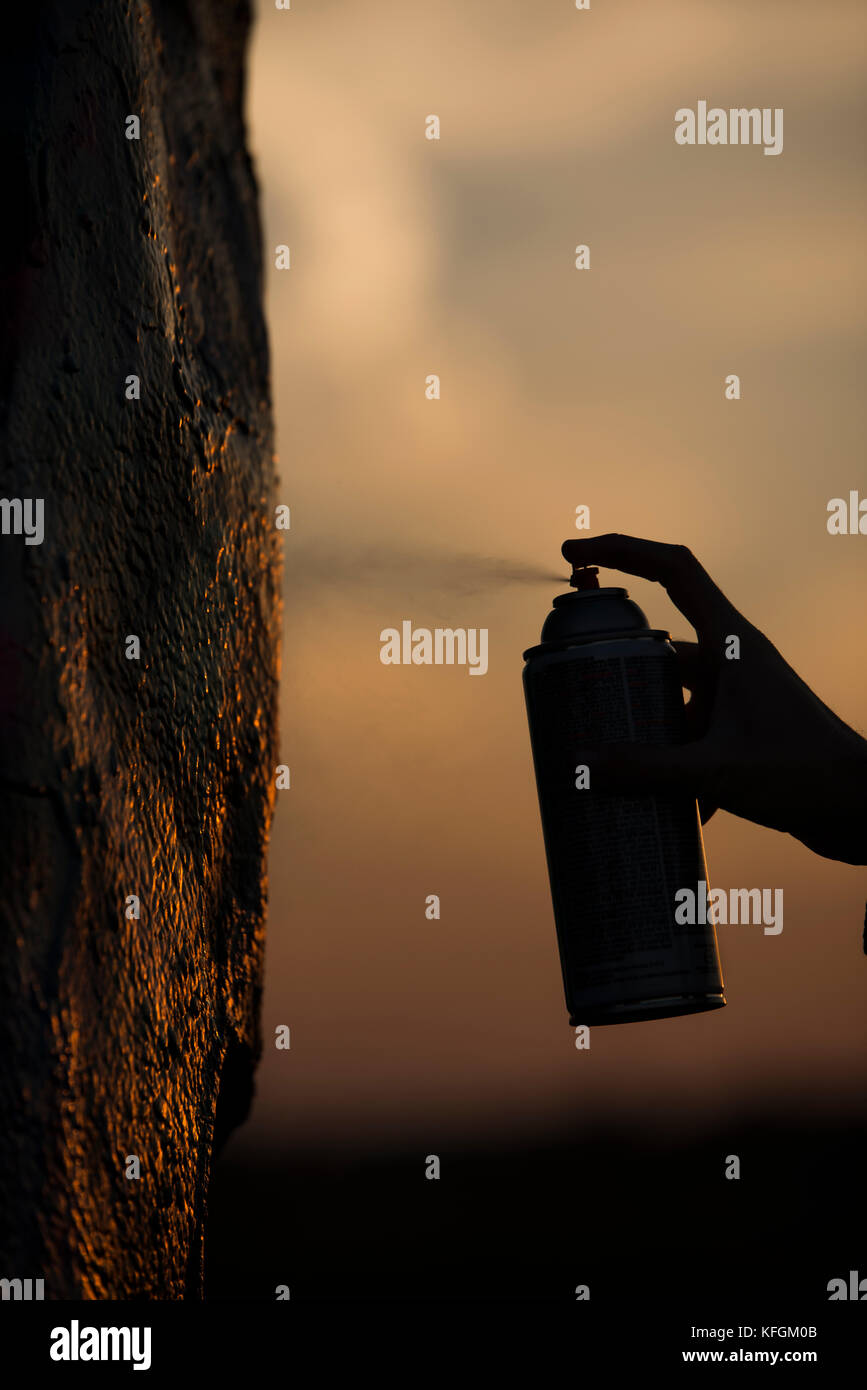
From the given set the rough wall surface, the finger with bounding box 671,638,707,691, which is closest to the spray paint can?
the finger with bounding box 671,638,707,691

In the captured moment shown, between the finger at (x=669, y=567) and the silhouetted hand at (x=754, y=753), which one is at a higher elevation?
the finger at (x=669, y=567)

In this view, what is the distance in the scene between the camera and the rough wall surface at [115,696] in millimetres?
1168

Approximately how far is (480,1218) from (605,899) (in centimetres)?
569

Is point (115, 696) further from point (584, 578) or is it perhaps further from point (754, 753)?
point (754, 753)

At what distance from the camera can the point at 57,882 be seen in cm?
120

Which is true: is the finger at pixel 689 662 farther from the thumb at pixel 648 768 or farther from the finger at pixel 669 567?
the thumb at pixel 648 768

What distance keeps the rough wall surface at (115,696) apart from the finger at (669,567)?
60cm

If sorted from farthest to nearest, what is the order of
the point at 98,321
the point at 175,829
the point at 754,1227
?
the point at 754,1227, the point at 175,829, the point at 98,321

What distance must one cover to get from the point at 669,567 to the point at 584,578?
0.40ft

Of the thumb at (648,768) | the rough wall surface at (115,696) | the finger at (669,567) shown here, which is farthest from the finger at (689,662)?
the rough wall surface at (115,696)

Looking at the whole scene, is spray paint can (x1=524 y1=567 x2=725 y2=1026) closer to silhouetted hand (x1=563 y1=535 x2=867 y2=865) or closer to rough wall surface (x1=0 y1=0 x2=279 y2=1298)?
silhouetted hand (x1=563 y1=535 x2=867 y2=865)

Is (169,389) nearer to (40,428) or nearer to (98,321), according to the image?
(98,321)

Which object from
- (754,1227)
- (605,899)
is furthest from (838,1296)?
(754,1227)

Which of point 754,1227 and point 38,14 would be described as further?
point 754,1227
